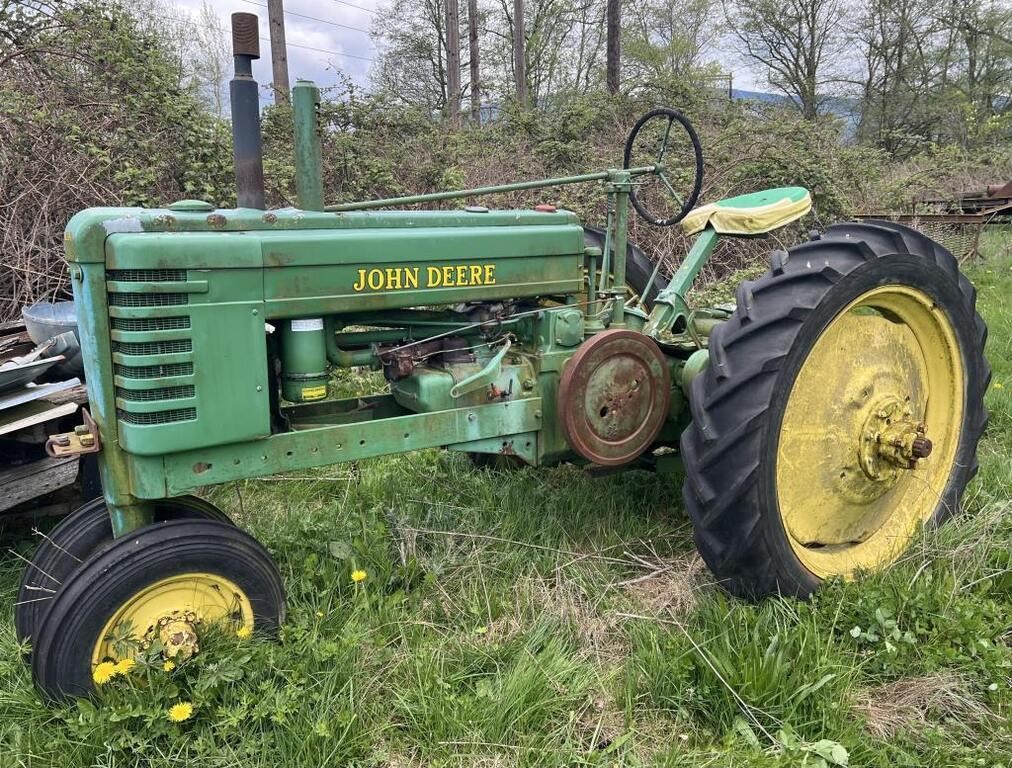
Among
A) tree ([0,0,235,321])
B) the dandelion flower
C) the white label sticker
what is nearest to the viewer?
the dandelion flower

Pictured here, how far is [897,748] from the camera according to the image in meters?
1.95

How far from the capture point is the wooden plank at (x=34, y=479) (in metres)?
2.72

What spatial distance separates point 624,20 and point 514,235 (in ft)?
67.5

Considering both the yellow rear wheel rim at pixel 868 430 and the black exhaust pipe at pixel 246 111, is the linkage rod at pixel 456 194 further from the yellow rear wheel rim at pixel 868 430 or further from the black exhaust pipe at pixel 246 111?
A: the yellow rear wheel rim at pixel 868 430

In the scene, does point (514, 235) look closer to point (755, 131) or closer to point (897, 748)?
point (897, 748)

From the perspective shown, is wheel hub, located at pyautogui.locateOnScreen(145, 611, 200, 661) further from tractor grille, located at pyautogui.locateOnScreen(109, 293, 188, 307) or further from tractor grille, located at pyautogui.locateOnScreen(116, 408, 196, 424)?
tractor grille, located at pyautogui.locateOnScreen(109, 293, 188, 307)

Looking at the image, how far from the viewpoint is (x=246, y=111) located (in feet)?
7.32

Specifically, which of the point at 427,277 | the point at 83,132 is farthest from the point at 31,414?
the point at 83,132

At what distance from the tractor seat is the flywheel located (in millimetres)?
830

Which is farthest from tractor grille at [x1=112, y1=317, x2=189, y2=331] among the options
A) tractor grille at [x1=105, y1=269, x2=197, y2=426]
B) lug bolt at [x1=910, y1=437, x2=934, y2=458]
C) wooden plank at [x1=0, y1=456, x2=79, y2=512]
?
lug bolt at [x1=910, y1=437, x2=934, y2=458]

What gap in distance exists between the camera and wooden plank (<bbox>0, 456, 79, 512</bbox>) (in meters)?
2.72

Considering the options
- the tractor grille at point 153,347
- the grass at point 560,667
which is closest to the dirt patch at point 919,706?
the grass at point 560,667

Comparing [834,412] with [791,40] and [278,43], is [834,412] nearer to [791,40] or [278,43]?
[278,43]

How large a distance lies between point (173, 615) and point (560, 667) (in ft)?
3.58
